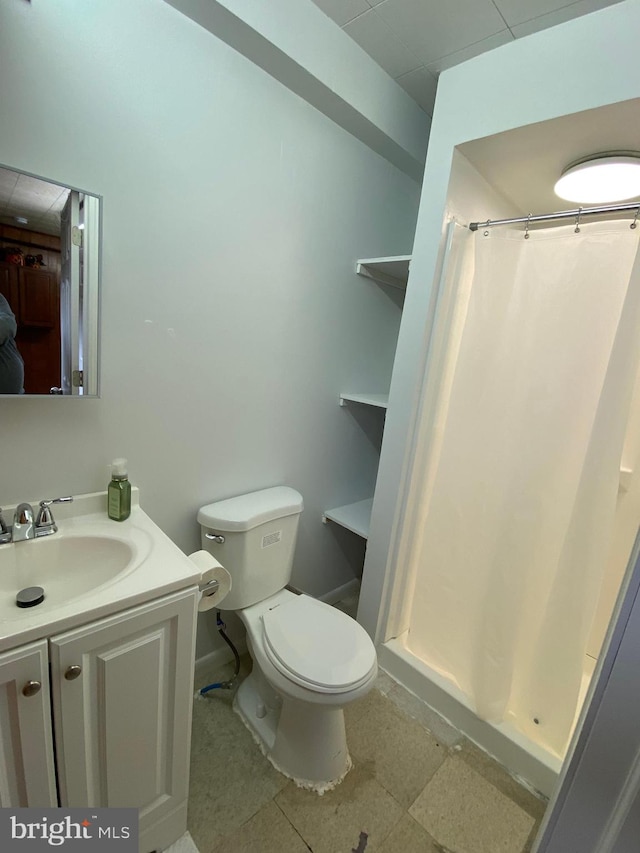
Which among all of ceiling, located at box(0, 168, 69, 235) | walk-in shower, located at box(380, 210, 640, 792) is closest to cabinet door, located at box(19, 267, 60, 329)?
ceiling, located at box(0, 168, 69, 235)

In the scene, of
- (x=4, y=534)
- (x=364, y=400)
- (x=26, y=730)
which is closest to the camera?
(x=26, y=730)

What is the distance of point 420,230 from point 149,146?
962 mm


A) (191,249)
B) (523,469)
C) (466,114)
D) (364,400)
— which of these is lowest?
(523,469)

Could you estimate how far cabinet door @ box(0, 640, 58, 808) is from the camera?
2.43 feet

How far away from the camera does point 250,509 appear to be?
147cm

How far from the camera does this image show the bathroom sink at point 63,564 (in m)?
0.98

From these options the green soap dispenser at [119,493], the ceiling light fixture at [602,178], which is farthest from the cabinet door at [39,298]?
the ceiling light fixture at [602,178]

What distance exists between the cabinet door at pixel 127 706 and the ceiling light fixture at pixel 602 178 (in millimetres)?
1819

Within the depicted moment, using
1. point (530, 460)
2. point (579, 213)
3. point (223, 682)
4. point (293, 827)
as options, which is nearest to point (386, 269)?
point (579, 213)

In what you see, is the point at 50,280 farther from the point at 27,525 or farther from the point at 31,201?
the point at 27,525

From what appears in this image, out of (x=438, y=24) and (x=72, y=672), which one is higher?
(x=438, y=24)

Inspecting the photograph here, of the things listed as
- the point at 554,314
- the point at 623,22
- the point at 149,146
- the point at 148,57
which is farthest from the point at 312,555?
the point at 623,22

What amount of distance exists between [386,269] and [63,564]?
168 centimetres

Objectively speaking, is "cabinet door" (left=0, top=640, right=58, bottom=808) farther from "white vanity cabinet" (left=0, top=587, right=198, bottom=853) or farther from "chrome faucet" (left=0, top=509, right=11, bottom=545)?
"chrome faucet" (left=0, top=509, right=11, bottom=545)
